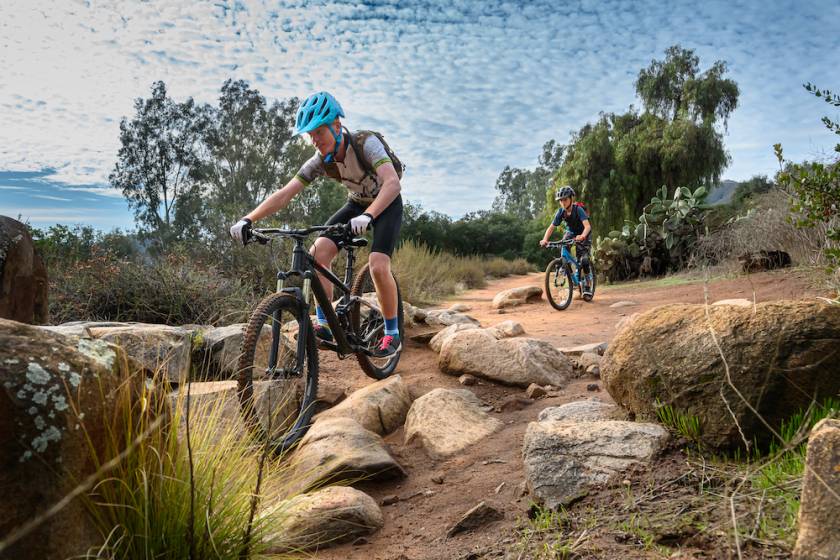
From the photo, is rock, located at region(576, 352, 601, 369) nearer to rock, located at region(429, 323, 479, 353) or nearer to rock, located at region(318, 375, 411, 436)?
rock, located at region(429, 323, 479, 353)

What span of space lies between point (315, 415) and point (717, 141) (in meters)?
23.4

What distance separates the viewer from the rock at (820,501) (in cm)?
179

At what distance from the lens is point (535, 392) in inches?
211

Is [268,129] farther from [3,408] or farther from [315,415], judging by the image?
[3,408]

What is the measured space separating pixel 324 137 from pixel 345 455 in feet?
7.79

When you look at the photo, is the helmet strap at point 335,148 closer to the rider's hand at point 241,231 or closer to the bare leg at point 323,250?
the bare leg at point 323,250

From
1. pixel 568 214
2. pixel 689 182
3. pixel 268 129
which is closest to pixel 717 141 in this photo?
pixel 689 182

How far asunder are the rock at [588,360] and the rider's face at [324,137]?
10.5 ft

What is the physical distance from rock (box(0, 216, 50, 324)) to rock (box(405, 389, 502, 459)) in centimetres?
413

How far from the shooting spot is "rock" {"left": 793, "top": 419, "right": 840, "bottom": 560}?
5.88 feet

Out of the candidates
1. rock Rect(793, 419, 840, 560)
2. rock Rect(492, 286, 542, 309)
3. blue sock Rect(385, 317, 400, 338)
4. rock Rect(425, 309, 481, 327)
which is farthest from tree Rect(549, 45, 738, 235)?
rock Rect(793, 419, 840, 560)

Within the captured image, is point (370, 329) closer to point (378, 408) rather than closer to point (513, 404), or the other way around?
point (378, 408)

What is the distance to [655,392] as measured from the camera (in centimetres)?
339

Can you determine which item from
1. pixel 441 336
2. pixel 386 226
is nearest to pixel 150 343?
pixel 386 226
